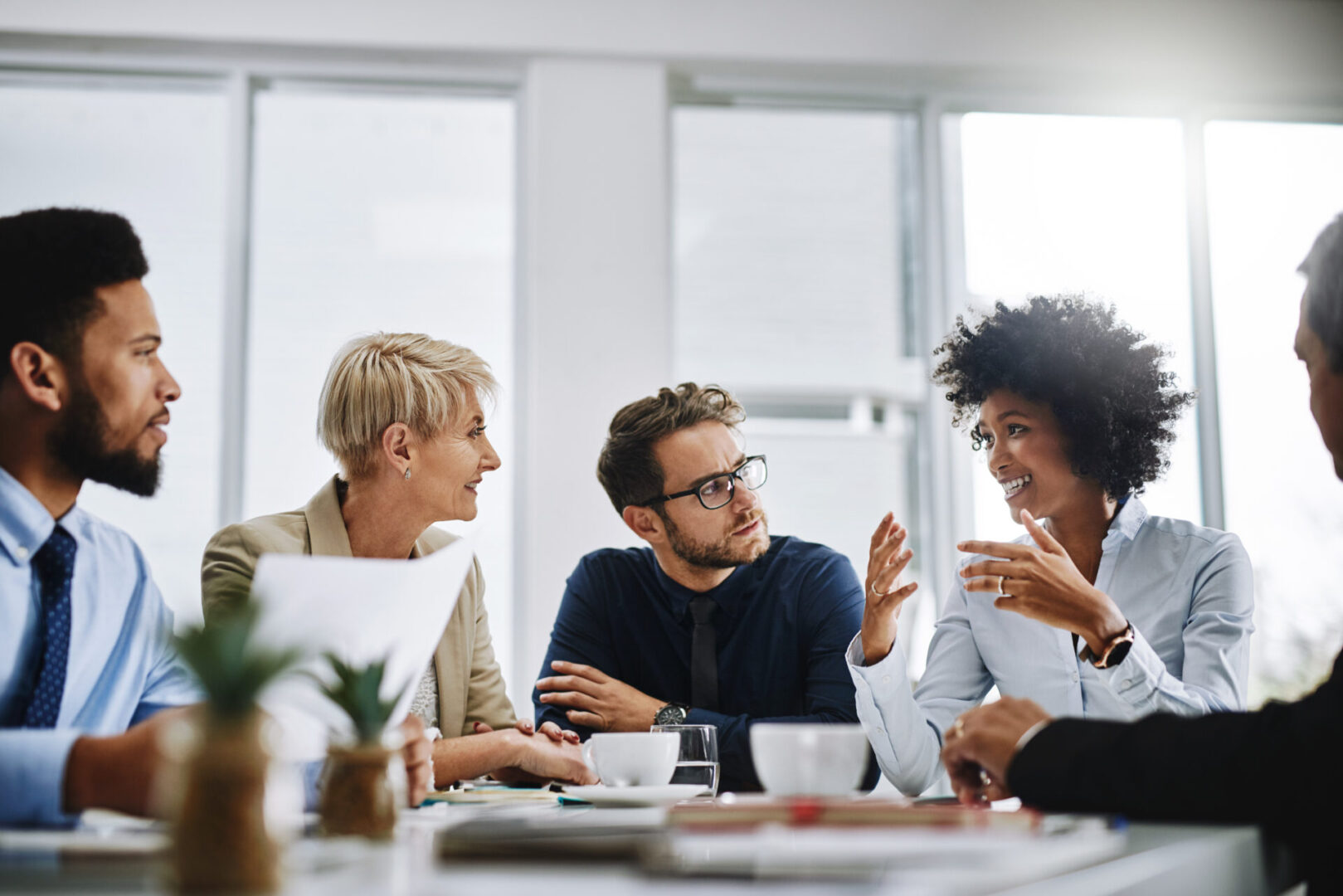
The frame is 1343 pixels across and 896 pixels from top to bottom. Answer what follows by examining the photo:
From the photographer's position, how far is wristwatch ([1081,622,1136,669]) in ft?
5.43

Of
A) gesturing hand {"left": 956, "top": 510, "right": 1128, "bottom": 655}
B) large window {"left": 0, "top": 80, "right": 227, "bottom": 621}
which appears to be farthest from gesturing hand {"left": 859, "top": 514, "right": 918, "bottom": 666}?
large window {"left": 0, "top": 80, "right": 227, "bottom": 621}

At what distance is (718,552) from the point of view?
8.05ft

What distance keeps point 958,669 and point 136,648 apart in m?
1.40

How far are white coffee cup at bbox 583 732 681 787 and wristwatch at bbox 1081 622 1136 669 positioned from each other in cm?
69

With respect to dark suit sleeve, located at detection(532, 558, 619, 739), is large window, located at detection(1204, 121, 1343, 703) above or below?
above

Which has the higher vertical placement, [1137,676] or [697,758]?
[1137,676]

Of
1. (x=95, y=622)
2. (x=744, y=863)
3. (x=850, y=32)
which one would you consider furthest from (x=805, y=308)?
(x=744, y=863)

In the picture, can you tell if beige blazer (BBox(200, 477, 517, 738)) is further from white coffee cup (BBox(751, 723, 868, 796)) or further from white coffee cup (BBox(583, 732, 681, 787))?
white coffee cup (BBox(751, 723, 868, 796))

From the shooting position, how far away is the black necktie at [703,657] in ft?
7.56

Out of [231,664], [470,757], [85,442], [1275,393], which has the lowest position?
[470,757]

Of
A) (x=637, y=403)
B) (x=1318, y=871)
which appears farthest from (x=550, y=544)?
(x=1318, y=871)

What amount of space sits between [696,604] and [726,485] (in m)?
0.28

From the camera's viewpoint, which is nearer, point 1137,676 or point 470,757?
point 1137,676

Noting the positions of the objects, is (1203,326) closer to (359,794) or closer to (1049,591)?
(1049,591)
